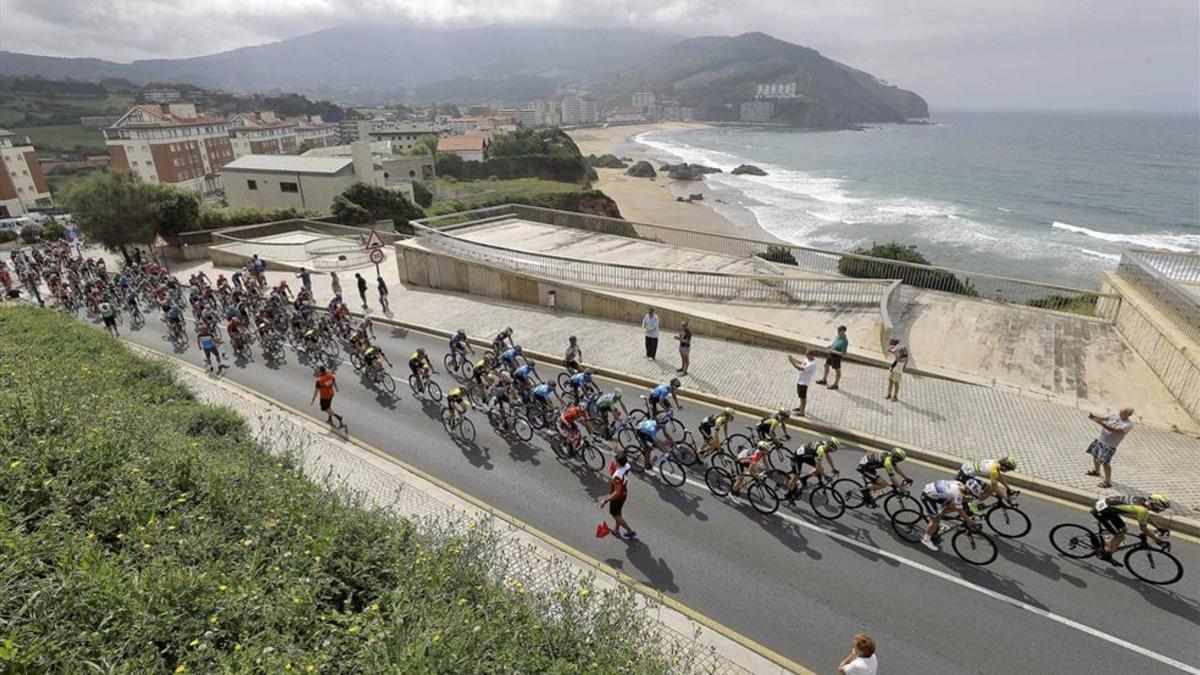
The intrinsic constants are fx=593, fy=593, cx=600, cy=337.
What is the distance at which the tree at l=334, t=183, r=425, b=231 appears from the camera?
41.3 meters

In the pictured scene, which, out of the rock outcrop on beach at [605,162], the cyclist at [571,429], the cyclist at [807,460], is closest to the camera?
the cyclist at [807,460]

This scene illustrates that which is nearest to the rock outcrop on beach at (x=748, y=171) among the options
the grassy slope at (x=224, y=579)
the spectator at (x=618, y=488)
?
the spectator at (x=618, y=488)

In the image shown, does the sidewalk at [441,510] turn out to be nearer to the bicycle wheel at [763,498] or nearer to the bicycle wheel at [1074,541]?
the bicycle wheel at [763,498]

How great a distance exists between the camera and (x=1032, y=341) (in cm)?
1426

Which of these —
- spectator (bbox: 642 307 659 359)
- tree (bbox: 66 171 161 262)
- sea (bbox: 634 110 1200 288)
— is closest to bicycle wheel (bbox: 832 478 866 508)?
spectator (bbox: 642 307 659 359)

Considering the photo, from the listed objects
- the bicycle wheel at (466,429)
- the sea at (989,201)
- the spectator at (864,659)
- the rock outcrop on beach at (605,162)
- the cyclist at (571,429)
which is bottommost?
the sea at (989,201)

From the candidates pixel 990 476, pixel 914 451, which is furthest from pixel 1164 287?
pixel 990 476

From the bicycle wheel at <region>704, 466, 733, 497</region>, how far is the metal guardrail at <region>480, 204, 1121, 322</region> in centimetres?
1160

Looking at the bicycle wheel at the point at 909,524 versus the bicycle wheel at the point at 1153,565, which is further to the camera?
the bicycle wheel at the point at 909,524

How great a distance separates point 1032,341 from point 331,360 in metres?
17.7

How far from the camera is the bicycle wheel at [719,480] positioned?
31.1ft

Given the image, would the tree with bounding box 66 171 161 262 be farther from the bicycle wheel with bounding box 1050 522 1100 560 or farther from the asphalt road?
the bicycle wheel with bounding box 1050 522 1100 560

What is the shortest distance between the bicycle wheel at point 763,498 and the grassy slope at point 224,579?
144 inches

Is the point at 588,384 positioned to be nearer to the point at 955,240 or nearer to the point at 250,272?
the point at 250,272
